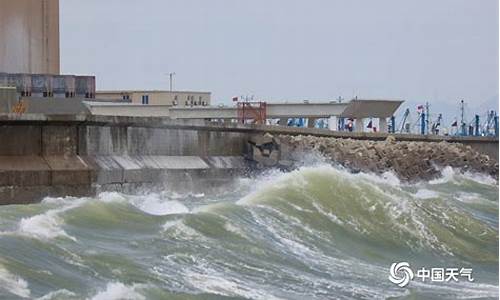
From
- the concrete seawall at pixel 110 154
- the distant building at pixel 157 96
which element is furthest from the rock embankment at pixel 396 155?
the distant building at pixel 157 96

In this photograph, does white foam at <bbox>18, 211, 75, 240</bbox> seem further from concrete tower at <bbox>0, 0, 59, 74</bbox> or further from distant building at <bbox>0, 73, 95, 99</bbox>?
concrete tower at <bbox>0, 0, 59, 74</bbox>

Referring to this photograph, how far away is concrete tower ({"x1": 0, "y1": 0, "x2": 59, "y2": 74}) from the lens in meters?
53.8

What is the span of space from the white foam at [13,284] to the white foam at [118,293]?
657 mm

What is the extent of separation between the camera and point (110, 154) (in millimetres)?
24484

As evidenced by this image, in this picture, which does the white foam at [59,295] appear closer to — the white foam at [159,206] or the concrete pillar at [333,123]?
the white foam at [159,206]

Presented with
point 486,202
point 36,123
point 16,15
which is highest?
point 16,15

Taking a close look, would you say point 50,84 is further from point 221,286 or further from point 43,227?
point 221,286

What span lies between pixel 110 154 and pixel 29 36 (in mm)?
32321

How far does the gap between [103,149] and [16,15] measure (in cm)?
3131

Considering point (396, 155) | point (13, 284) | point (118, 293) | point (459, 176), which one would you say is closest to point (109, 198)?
point (118, 293)

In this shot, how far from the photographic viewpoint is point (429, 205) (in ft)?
A: 78.0

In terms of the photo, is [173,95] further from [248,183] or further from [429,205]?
[429,205]

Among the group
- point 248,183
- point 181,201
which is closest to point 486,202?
point 248,183

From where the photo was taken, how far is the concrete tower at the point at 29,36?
2117 inches
